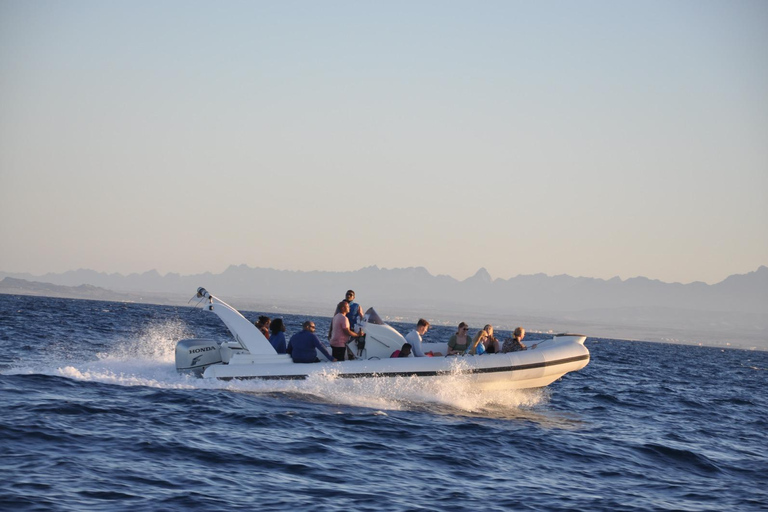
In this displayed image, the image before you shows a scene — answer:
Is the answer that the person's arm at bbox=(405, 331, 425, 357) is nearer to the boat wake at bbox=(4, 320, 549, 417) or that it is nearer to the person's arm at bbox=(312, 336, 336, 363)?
the boat wake at bbox=(4, 320, 549, 417)

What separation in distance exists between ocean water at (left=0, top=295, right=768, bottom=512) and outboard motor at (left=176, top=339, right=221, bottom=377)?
1.20ft

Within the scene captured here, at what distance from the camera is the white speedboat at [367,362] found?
41.4 ft

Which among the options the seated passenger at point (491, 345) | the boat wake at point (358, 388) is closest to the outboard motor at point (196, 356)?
the boat wake at point (358, 388)

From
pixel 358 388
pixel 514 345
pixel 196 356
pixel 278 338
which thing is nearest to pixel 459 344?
pixel 514 345

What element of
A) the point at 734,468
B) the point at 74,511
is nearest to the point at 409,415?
the point at 734,468

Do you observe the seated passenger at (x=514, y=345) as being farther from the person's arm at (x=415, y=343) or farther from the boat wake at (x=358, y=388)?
the person's arm at (x=415, y=343)

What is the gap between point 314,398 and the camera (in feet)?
40.9

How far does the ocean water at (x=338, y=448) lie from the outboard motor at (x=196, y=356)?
14.4 inches

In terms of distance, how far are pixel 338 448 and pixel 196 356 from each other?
4.90 metres

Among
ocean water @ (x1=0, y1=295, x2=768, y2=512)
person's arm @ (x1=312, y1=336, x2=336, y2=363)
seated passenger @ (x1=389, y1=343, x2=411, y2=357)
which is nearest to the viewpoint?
ocean water @ (x1=0, y1=295, x2=768, y2=512)

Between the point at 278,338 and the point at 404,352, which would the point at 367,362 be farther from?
the point at 278,338

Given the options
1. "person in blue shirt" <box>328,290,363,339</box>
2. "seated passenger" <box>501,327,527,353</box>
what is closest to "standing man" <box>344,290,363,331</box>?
"person in blue shirt" <box>328,290,363,339</box>

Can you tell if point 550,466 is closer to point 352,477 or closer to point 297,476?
point 352,477

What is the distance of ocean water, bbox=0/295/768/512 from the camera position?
286 inches
